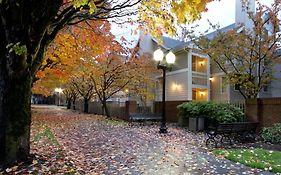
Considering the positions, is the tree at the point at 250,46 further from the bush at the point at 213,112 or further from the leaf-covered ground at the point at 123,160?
the leaf-covered ground at the point at 123,160

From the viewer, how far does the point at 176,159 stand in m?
8.11

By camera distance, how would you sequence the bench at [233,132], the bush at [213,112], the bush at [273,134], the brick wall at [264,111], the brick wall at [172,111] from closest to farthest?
the bench at [233,132]
the bush at [273,134]
the brick wall at [264,111]
the bush at [213,112]
the brick wall at [172,111]

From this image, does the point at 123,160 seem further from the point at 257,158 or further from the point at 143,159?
the point at 257,158

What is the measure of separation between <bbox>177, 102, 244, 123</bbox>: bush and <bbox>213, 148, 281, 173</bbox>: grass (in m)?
5.45

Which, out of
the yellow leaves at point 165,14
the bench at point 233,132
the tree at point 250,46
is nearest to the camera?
the yellow leaves at point 165,14

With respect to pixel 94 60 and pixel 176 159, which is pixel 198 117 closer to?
pixel 176 159

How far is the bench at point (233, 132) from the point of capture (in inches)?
441

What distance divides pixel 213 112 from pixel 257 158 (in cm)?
769

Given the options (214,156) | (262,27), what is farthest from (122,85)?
(214,156)

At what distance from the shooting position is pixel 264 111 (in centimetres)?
1396

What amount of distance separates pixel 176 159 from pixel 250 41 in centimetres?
1488

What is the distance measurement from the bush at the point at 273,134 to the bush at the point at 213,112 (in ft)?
7.29

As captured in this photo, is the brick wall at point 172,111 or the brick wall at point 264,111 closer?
the brick wall at point 264,111

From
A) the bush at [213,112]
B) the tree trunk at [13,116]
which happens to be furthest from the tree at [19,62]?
the bush at [213,112]
